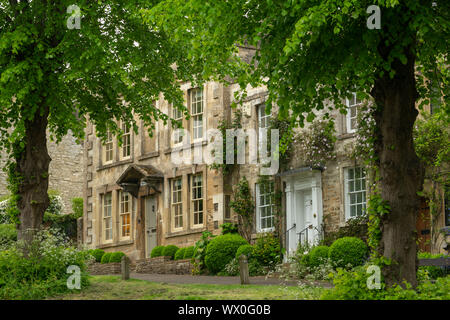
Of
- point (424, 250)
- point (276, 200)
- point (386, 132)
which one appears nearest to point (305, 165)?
point (276, 200)

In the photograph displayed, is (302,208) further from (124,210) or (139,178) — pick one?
(124,210)

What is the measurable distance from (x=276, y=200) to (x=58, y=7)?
11513mm

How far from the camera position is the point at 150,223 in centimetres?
3159

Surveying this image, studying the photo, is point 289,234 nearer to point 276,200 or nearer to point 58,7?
point 276,200

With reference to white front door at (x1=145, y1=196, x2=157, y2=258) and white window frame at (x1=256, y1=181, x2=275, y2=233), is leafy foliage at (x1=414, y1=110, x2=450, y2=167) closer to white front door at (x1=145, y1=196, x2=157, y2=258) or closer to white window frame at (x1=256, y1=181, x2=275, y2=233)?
white window frame at (x1=256, y1=181, x2=275, y2=233)

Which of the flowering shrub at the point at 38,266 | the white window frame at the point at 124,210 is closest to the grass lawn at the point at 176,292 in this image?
the flowering shrub at the point at 38,266

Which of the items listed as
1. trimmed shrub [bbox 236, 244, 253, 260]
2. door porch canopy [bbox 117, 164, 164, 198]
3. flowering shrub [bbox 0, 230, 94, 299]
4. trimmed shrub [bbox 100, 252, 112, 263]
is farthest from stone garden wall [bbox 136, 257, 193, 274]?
flowering shrub [bbox 0, 230, 94, 299]

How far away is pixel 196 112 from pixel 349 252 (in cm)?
1048

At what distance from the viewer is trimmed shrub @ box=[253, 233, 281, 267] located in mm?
25109

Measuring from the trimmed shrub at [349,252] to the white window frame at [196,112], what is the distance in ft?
28.9

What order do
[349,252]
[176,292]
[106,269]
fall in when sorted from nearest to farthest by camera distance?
[176,292]
[349,252]
[106,269]

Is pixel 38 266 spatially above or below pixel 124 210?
below

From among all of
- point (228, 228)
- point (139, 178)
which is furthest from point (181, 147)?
point (228, 228)
